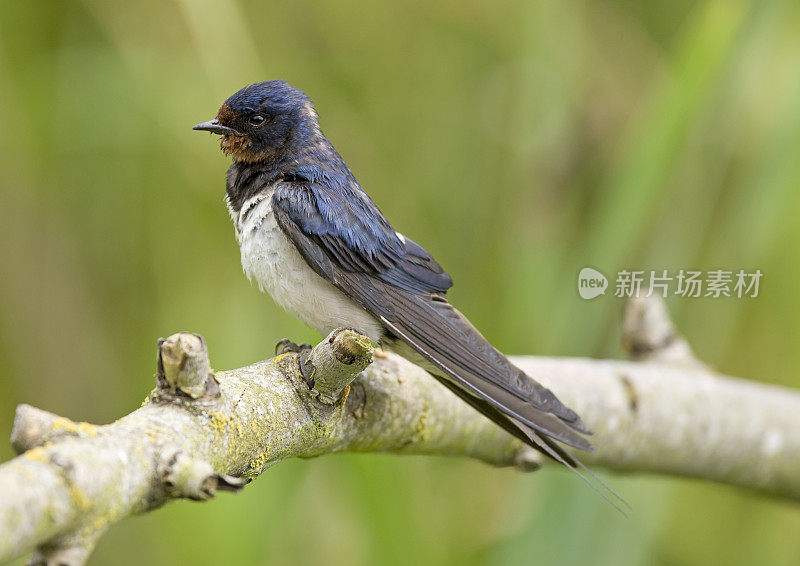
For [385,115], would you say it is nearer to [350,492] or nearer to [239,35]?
[239,35]

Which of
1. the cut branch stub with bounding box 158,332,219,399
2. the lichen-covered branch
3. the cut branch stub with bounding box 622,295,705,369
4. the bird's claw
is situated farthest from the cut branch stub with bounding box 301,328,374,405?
the cut branch stub with bounding box 622,295,705,369

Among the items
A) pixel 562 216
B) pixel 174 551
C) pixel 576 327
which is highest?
pixel 562 216

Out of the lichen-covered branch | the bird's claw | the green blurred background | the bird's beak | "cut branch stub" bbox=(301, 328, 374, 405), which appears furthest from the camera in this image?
the green blurred background

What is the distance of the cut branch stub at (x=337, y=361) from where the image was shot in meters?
1.07

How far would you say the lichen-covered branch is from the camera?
72 cm

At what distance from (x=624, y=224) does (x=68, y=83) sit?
4.69 ft

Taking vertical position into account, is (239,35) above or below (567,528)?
above

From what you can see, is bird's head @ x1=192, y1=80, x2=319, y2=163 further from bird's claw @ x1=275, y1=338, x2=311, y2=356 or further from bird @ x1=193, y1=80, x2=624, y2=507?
bird's claw @ x1=275, y1=338, x2=311, y2=356

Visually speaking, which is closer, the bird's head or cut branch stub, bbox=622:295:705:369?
the bird's head

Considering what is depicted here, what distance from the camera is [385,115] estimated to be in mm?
2396

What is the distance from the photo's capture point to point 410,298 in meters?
1.52

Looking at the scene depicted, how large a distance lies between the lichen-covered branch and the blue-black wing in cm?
9

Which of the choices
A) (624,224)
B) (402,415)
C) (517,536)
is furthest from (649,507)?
(402,415)

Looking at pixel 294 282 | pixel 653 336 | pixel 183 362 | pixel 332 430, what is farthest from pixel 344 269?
pixel 653 336
